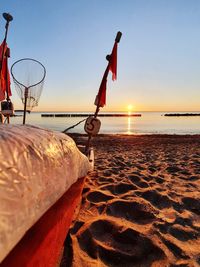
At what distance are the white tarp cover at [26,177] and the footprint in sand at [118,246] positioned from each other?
942 millimetres

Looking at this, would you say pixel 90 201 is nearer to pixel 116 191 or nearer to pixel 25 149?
pixel 116 191

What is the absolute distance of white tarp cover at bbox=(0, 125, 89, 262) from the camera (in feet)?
3.70

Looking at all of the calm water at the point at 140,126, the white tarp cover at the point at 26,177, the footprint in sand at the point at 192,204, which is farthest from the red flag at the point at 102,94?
the calm water at the point at 140,126

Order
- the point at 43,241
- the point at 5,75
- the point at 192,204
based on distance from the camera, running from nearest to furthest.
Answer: the point at 43,241 < the point at 192,204 < the point at 5,75

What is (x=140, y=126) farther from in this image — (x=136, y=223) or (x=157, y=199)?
(x=136, y=223)

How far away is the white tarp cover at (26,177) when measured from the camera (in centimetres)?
113

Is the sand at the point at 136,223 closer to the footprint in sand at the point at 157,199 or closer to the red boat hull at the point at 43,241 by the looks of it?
the footprint in sand at the point at 157,199

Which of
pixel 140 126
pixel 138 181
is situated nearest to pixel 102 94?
pixel 138 181

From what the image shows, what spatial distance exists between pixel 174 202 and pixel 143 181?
1.14 meters

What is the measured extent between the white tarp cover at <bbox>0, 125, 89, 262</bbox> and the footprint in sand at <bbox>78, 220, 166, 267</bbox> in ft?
3.09

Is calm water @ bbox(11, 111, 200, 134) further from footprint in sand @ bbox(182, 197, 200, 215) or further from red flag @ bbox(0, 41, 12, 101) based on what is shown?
footprint in sand @ bbox(182, 197, 200, 215)

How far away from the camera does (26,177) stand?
1.32 m

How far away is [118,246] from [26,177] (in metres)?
1.58

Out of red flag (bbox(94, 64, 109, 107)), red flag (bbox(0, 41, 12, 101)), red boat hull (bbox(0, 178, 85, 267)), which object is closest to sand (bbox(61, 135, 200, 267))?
red boat hull (bbox(0, 178, 85, 267))
